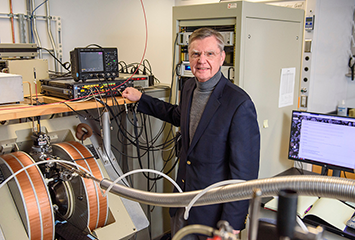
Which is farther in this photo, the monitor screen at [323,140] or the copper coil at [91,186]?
the monitor screen at [323,140]

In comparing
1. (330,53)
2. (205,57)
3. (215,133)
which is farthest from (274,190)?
(330,53)

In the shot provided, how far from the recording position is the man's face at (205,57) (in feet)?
5.15

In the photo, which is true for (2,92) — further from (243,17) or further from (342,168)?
(342,168)

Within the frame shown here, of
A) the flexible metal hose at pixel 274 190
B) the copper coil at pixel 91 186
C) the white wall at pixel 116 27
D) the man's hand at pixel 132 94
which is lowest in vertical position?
the copper coil at pixel 91 186

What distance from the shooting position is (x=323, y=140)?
200 centimetres

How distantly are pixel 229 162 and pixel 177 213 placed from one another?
1.49 ft

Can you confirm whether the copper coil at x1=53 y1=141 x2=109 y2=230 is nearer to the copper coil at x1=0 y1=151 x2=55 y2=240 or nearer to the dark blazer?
the copper coil at x1=0 y1=151 x2=55 y2=240

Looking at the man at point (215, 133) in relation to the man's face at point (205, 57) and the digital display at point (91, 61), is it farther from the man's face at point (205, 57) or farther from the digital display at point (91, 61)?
the digital display at point (91, 61)

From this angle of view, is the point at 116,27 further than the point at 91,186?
Yes

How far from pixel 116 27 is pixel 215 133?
2818mm

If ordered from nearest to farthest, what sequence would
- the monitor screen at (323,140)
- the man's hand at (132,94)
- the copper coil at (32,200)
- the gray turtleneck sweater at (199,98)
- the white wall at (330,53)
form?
the copper coil at (32,200) < the gray turtleneck sweater at (199,98) < the man's hand at (132,94) < the monitor screen at (323,140) < the white wall at (330,53)

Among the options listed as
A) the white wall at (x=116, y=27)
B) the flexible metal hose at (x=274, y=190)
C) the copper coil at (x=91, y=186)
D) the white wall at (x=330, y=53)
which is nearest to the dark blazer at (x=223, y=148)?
the copper coil at (x=91, y=186)

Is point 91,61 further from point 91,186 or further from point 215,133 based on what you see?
point 215,133

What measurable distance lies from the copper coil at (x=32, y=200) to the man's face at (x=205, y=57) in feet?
2.89
